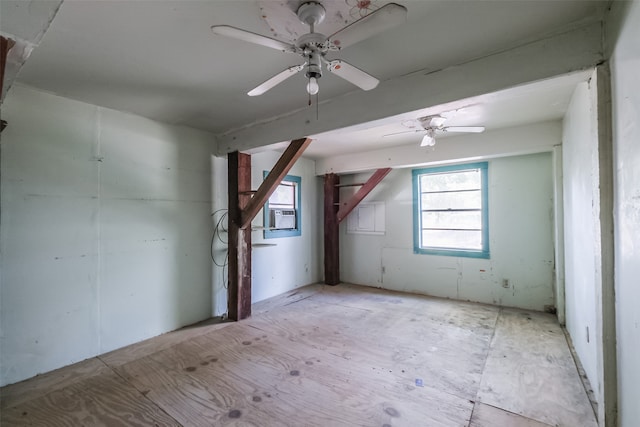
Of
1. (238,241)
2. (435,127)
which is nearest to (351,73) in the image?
(435,127)

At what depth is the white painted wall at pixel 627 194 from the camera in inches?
48.4

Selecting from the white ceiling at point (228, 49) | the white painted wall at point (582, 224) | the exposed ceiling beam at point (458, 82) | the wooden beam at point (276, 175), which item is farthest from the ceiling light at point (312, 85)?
the white painted wall at point (582, 224)

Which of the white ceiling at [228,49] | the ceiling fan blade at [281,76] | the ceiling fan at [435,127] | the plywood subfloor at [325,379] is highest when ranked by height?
the white ceiling at [228,49]

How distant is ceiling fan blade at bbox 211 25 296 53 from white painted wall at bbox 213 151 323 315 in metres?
2.66

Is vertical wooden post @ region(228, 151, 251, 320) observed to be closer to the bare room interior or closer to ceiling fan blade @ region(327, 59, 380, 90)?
the bare room interior

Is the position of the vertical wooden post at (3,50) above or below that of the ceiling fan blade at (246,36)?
below

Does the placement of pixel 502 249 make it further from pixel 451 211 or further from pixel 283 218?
pixel 283 218

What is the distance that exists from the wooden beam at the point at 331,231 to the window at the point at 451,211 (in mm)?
1518

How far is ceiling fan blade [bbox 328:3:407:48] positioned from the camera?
1.13 meters

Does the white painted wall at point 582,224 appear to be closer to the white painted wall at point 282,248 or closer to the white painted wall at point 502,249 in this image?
the white painted wall at point 502,249

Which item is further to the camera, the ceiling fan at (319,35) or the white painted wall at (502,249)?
the white painted wall at (502,249)

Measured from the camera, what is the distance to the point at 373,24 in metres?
1.24

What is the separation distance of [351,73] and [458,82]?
99 centimetres

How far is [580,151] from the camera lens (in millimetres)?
2342
